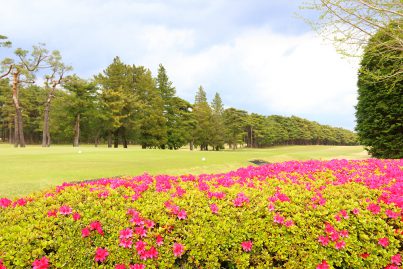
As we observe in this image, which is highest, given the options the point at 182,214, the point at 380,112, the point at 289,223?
the point at 380,112

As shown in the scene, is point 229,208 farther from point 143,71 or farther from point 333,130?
point 333,130

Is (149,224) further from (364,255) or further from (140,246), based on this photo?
(364,255)

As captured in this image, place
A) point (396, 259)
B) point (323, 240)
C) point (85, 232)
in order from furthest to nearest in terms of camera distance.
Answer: point (396, 259), point (323, 240), point (85, 232)

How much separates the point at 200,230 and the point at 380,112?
1982 cm

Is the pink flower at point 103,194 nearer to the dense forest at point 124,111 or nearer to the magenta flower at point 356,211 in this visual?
the magenta flower at point 356,211

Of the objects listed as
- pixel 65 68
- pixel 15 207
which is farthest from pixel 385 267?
pixel 65 68

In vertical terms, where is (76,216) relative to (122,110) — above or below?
below

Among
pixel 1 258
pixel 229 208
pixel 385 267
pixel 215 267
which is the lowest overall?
pixel 385 267

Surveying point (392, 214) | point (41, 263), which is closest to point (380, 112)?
point (392, 214)

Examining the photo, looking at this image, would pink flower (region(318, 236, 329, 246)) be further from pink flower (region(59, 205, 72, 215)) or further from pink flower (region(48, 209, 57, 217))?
pink flower (region(48, 209, 57, 217))

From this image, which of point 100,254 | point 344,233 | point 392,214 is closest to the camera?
point 100,254

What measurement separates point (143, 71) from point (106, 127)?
12.5 m

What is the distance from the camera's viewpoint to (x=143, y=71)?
161ft

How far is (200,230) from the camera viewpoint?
10.9ft
